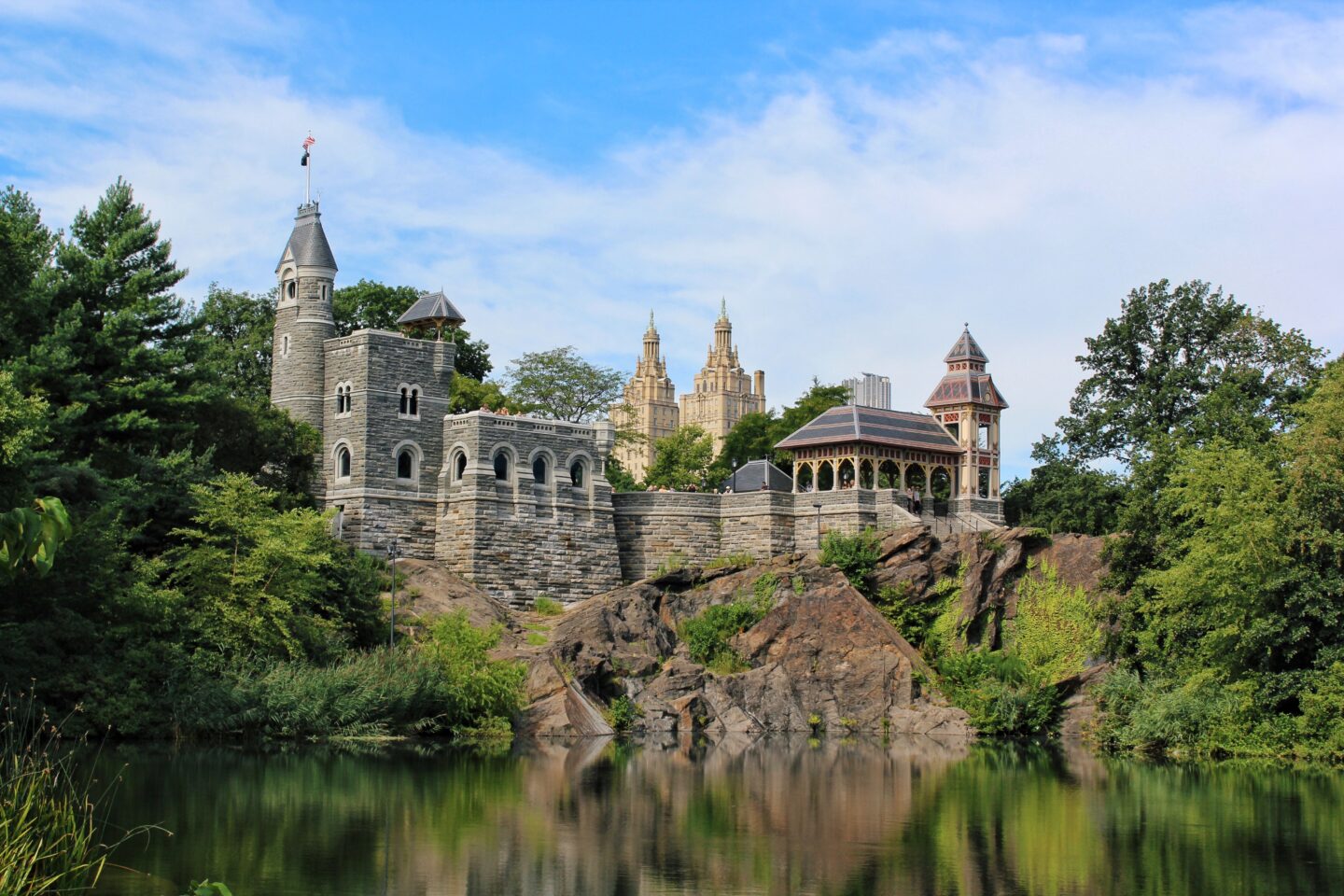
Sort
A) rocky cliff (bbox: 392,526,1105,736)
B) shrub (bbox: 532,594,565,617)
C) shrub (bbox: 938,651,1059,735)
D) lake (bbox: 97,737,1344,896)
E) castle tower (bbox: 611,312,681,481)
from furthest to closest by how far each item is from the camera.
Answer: castle tower (bbox: 611,312,681,481)
shrub (bbox: 532,594,565,617)
shrub (bbox: 938,651,1059,735)
rocky cliff (bbox: 392,526,1105,736)
lake (bbox: 97,737,1344,896)

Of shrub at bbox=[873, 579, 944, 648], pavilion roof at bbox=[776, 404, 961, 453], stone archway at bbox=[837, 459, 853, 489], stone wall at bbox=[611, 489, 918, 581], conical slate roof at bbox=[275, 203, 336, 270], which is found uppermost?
conical slate roof at bbox=[275, 203, 336, 270]

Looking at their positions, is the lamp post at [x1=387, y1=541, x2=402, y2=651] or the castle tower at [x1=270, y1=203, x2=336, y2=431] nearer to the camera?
the lamp post at [x1=387, y1=541, x2=402, y2=651]

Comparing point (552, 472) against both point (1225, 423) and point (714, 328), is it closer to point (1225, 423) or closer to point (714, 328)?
point (1225, 423)

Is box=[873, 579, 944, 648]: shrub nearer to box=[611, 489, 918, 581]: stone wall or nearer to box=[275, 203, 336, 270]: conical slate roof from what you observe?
box=[611, 489, 918, 581]: stone wall

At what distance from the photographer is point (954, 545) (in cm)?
5194

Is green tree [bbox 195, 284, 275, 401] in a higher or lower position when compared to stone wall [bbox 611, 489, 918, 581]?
higher

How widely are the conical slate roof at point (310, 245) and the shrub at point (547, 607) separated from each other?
12799 millimetres

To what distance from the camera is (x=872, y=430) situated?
5634cm

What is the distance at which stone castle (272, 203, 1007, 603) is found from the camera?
5088 cm

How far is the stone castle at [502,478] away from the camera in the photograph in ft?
167

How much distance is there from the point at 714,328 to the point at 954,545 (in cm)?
13144

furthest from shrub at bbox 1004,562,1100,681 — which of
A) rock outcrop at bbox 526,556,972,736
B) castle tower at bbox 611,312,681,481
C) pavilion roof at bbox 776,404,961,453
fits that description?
castle tower at bbox 611,312,681,481

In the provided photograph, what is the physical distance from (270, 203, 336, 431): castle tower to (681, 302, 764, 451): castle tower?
122 metres

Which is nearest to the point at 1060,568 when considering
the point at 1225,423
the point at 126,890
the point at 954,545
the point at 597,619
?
the point at 954,545
